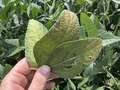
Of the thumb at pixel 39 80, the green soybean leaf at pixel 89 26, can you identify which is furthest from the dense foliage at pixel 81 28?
the thumb at pixel 39 80

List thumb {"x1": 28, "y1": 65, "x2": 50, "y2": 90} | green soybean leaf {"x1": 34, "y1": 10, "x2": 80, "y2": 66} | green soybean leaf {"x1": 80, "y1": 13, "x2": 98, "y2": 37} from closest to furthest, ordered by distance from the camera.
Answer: green soybean leaf {"x1": 34, "y1": 10, "x2": 80, "y2": 66}, thumb {"x1": 28, "y1": 65, "x2": 50, "y2": 90}, green soybean leaf {"x1": 80, "y1": 13, "x2": 98, "y2": 37}

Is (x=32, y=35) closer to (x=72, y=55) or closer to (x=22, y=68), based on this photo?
(x=72, y=55)

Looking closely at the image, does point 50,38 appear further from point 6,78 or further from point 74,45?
point 6,78

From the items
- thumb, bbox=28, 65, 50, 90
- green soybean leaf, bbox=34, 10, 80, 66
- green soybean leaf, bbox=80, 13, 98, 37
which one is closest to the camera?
green soybean leaf, bbox=34, 10, 80, 66

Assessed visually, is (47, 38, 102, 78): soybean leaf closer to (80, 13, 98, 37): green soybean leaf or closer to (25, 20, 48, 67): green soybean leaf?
(25, 20, 48, 67): green soybean leaf

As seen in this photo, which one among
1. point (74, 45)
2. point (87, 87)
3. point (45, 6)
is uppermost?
point (74, 45)

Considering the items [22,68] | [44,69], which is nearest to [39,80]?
[44,69]

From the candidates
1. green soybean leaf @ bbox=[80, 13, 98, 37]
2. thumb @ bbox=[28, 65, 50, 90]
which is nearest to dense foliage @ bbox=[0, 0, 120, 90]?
green soybean leaf @ bbox=[80, 13, 98, 37]

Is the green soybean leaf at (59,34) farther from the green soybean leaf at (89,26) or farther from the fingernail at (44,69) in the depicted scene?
the green soybean leaf at (89,26)

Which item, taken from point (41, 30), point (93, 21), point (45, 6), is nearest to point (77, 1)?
point (45, 6)
